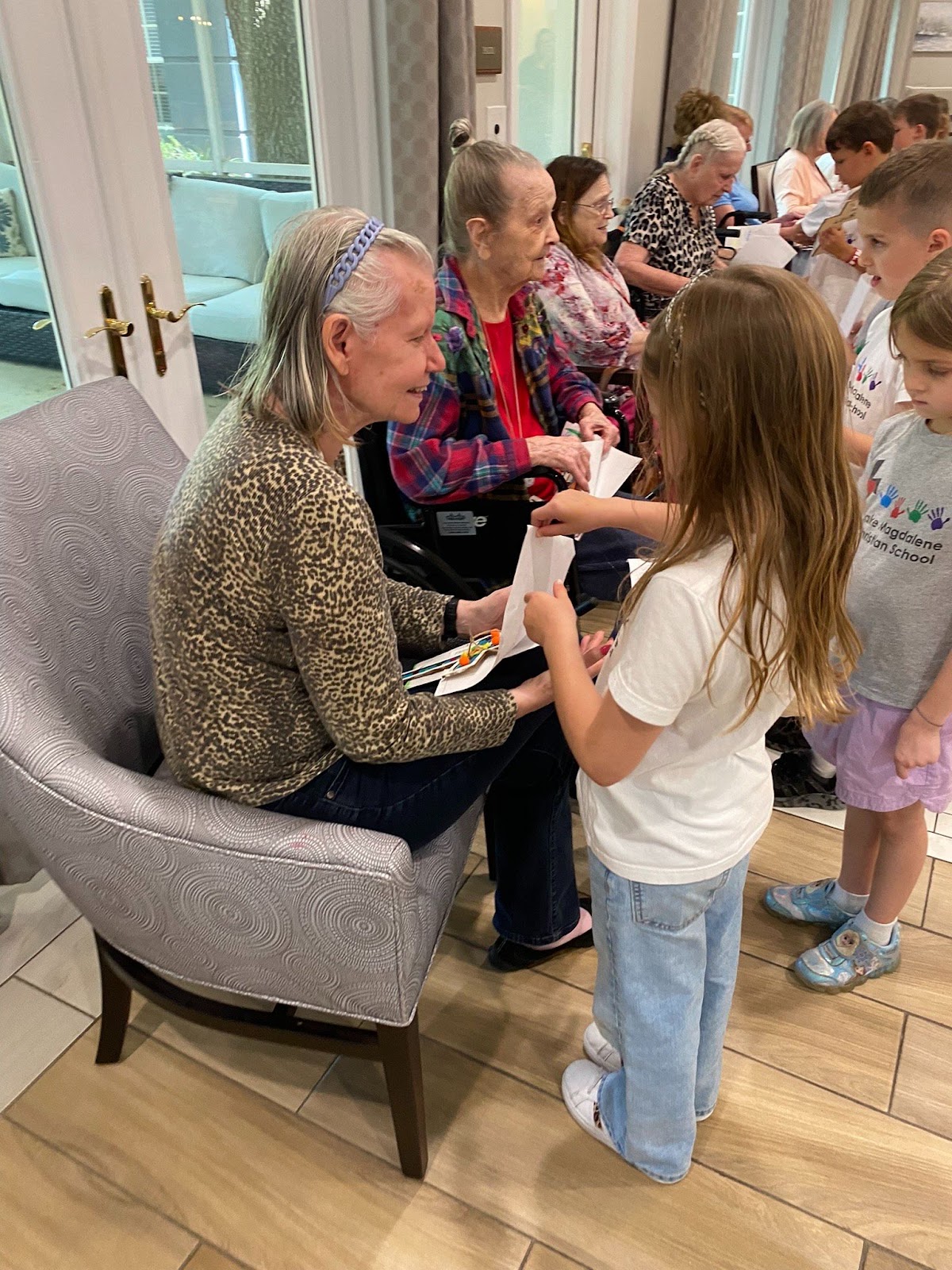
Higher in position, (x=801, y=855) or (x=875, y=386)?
(x=875, y=386)

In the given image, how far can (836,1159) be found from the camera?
141cm

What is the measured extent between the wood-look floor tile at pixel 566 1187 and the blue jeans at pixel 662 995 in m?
0.06

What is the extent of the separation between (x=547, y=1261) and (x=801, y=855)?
1006 mm

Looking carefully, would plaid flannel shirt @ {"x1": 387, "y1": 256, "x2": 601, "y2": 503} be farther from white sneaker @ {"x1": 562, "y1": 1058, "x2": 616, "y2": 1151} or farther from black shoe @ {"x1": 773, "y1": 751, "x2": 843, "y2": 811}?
white sneaker @ {"x1": 562, "y1": 1058, "x2": 616, "y2": 1151}

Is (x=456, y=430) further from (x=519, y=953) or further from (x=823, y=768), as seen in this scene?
(x=823, y=768)

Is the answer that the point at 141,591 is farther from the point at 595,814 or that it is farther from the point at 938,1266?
the point at 938,1266

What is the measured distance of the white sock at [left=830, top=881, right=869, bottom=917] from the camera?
5.74 ft

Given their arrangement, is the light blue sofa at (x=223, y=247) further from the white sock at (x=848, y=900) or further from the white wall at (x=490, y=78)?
the white sock at (x=848, y=900)

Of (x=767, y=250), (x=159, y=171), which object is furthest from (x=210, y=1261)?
(x=767, y=250)

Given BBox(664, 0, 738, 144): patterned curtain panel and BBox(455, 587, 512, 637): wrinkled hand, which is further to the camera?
BBox(664, 0, 738, 144): patterned curtain panel

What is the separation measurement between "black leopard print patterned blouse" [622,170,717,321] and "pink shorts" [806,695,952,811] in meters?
2.12

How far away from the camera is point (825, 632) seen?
969 mm

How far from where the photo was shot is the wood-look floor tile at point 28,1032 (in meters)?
1.52

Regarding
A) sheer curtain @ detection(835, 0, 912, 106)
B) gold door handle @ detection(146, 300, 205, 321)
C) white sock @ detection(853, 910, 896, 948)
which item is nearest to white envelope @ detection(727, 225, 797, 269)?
gold door handle @ detection(146, 300, 205, 321)
